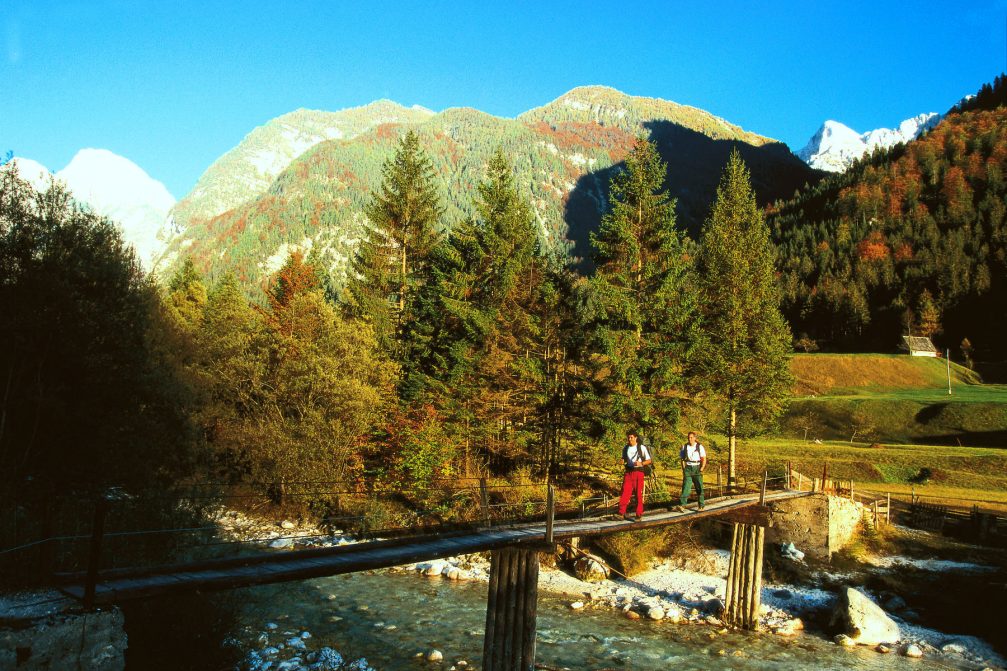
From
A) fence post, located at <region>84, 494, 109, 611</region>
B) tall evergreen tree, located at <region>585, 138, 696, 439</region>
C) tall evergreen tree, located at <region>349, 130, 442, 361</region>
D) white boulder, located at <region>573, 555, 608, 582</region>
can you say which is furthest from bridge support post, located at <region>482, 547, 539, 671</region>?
tall evergreen tree, located at <region>349, 130, 442, 361</region>

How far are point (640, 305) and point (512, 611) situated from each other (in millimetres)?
20118

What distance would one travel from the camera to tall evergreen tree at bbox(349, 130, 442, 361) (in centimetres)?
4188

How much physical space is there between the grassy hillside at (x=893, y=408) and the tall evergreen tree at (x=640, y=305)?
124 feet

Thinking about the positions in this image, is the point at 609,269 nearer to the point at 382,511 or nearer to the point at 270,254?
the point at 382,511

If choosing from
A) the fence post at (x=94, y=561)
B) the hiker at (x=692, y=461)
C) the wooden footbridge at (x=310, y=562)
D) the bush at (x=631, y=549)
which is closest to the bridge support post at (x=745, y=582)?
the hiker at (x=692, y=461)

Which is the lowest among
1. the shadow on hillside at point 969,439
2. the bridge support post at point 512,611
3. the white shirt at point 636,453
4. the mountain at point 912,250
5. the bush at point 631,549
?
the bush at point 631,549

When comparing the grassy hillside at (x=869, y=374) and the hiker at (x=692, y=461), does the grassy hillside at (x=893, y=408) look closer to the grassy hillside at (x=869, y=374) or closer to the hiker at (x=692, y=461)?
the grassy hillside at (x=869, y=374)

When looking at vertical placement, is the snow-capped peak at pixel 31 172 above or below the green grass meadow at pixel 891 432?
above

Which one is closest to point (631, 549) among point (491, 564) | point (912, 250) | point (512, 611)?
point (512, 611)

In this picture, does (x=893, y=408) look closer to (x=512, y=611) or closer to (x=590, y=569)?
(x=590, y=569)

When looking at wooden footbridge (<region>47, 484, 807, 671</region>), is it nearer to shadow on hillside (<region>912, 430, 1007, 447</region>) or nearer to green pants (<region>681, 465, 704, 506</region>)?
green pants (<region>681, 465, 704, 506</region>)

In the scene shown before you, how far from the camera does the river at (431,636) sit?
15719mm

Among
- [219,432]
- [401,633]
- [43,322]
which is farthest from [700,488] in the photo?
[219,432]

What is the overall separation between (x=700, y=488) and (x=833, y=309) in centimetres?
13001
